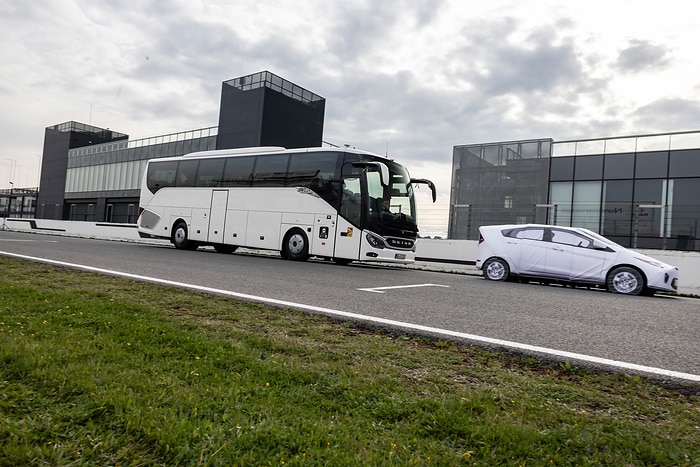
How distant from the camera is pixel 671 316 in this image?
20.9 ft

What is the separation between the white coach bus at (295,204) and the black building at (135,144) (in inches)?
860

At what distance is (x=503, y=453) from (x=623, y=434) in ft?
2.28

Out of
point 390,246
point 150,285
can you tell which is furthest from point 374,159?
point 150,285

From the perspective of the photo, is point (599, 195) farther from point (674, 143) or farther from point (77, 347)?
point (77, 347)

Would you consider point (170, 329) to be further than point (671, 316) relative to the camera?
No

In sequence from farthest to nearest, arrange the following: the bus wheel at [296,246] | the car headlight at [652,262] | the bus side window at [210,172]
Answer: the bus side window at [210,172], the bus wheel at [296,246], the car headlight at [652,262]

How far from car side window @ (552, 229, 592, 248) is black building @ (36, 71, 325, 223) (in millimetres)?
30766

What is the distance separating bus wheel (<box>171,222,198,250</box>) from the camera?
696 inches

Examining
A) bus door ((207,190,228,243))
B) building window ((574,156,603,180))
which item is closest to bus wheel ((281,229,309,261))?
bus door ((207,190,228,243))

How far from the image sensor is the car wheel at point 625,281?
1016 cm

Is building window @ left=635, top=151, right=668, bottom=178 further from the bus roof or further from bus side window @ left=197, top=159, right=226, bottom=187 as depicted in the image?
bus side window @ left=197, top=159, right=226, bottom=187

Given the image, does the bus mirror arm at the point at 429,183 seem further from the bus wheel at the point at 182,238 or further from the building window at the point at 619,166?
the building window at the point at 619,166

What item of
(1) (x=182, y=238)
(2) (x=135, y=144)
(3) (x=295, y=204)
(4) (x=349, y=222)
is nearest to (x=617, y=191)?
(4) (x=349, y=222)

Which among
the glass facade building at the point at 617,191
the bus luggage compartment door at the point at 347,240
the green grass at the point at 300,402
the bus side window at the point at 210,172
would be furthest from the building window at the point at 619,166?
the green grass at the point at 300,402
